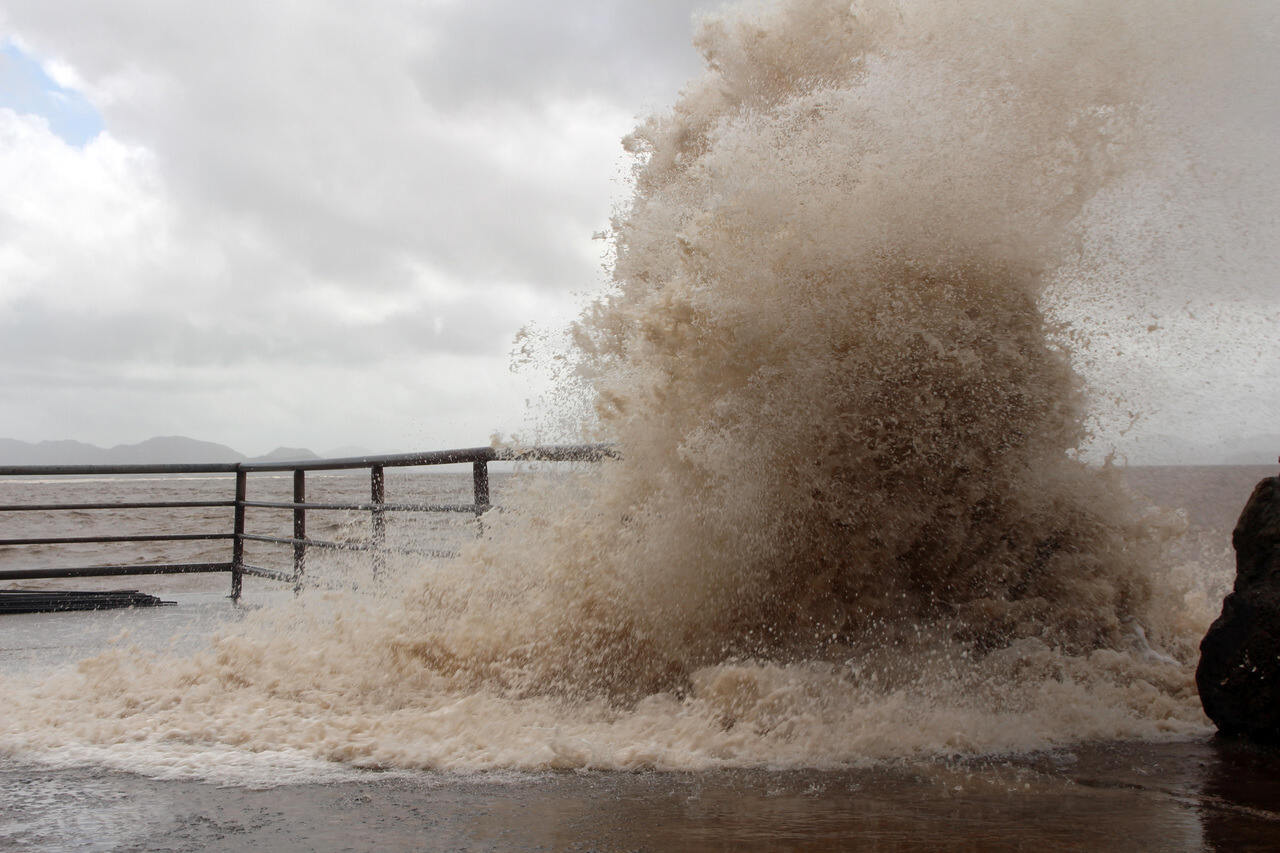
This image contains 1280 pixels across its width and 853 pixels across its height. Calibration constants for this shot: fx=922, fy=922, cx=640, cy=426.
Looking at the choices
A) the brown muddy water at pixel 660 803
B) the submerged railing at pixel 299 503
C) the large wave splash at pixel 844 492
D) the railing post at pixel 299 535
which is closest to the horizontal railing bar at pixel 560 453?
the submerged railing at pixel 299 503

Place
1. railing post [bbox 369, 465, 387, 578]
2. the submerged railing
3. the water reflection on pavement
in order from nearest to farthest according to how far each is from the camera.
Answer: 1. the water reflection on pavement
2. the submerged railing
3. railing post [bbox 369, 465, 387, 578]

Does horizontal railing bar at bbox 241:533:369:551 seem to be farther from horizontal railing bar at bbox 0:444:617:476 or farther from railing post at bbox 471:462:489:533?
railing post at bbox 471:462:489:533

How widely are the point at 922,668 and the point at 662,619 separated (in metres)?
0.87

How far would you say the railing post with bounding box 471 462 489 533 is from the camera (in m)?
4.00

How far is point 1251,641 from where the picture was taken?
2305mm

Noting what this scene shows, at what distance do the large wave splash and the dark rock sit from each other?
23 cm

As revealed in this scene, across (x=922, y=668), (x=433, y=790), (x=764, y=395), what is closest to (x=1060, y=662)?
(x=922, y=668)

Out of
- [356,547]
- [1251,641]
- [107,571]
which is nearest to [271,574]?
[107,571]

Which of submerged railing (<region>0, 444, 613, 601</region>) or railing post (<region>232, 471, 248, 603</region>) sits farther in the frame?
railing post (<region>232, 471, 248, 603</region>)

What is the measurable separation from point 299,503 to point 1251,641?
5.11m

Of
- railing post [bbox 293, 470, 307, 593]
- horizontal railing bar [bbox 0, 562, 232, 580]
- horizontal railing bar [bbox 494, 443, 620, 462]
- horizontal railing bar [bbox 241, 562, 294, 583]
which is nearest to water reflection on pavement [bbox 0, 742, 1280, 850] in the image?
horizontal railing bar [bbox 494, 443, 620, 462]

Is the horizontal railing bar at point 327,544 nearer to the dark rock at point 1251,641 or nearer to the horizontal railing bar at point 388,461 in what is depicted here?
the horizontal railing bar at point 388,461

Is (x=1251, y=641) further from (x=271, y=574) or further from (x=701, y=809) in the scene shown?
(x=271, y=574)

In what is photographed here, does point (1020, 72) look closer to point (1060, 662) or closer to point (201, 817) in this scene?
point (1060, 662)
